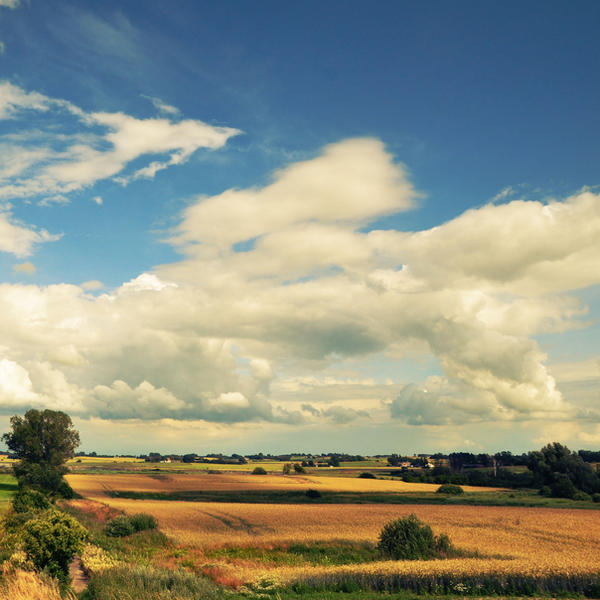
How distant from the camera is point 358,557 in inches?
1553

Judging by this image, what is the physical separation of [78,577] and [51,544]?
5.93 metres

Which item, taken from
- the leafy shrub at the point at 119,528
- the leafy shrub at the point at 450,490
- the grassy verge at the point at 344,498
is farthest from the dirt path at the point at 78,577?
the leafy shrub at the point at 450,490

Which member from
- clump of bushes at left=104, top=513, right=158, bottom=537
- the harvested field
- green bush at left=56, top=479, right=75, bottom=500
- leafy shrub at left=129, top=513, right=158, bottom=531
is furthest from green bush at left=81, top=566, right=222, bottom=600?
green bush at left=56, top=479, right=75, bottom=500

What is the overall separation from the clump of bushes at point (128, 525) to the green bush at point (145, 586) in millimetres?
27598

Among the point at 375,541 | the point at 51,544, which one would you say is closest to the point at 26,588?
the point at 51,544

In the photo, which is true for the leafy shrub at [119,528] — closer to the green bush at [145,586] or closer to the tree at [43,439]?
the green bush at [145,586]

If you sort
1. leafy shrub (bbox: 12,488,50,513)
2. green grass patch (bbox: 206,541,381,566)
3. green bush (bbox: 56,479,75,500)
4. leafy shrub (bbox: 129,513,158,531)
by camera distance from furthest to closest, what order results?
green bush (bbox: 56,479,75,500) < leafy shrub (bbox: 129,513,158,531) < leafy shrub (bbox: 12,488,50,513) < green grass patch (bbox: 206,541,381,566)

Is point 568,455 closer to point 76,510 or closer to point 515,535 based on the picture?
point 515,535

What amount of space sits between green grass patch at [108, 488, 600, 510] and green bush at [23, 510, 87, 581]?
68.3 meters

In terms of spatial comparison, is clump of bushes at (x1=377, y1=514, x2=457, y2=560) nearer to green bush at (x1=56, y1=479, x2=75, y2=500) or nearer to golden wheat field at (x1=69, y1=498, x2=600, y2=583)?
golden wheat field at (x1=69, y1=498, x2=600, y2=583)

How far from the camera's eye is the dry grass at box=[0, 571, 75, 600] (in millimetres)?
19344

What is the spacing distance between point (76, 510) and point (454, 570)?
2045 inches

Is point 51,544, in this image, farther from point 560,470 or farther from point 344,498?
point 560,470

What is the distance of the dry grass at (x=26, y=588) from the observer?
63.5 ft
